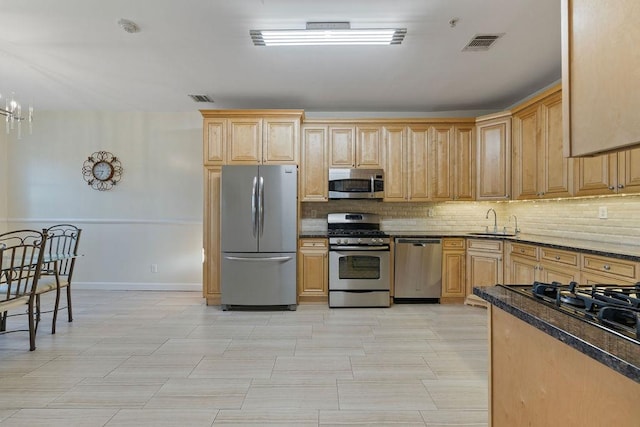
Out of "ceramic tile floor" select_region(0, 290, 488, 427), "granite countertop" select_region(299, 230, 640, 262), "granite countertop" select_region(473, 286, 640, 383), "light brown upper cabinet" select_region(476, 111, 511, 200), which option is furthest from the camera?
"light brown upper cabinet" select_region(476, 111, 511, 200)

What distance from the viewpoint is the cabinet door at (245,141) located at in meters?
4.51

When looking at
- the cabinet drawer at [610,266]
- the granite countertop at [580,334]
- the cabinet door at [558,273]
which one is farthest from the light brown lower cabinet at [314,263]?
the granite countertop at [580,334]

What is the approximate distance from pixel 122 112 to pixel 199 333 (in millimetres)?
3585

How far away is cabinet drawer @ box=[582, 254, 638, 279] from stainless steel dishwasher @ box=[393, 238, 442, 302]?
185 centimetres

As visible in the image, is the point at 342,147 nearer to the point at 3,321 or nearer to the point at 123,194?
the point at 123,194

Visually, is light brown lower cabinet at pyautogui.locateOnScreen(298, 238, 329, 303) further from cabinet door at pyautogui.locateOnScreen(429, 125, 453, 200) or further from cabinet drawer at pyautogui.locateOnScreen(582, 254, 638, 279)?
cabinet drawer at pyautogui.locateOnScreen(582, 254, 638, 279)

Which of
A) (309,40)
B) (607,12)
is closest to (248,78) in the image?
(309,40)

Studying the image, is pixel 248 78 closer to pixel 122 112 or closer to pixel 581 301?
pixel 122 112

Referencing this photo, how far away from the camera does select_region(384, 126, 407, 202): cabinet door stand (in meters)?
4.77

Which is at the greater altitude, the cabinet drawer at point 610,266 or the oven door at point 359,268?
the cabinet drawer at point 610,266

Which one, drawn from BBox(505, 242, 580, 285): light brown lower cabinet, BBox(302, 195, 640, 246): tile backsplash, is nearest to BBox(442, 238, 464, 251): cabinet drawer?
BBox(302, 195, 640, 246): tile backsplash

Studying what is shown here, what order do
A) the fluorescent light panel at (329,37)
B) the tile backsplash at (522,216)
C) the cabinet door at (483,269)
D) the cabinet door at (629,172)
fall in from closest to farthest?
the cabinet door at (629,172), the fluorescent light panel at (329,37), the tile backsplash at (522,216), the cabinet door at (483,269)

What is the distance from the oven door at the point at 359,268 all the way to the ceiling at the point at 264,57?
6.27ft

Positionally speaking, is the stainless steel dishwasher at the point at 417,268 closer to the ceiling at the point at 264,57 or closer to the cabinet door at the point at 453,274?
the cabinet door at the point at 453,274
